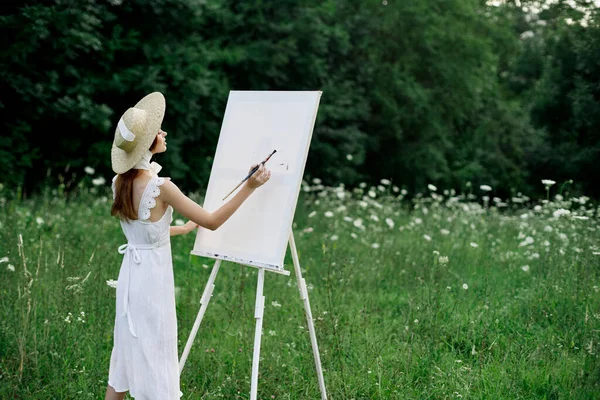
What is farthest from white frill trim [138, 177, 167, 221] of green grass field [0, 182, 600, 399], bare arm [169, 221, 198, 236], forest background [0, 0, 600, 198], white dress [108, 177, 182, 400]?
forest background [0, 0, 600, 198]

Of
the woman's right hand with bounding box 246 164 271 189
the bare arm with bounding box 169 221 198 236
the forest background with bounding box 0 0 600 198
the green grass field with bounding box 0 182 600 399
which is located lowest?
the green grass field with bounding box 0 182 600 399

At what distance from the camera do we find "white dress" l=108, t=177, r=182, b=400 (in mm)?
2697

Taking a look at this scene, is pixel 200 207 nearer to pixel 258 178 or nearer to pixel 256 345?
pixel 258 178

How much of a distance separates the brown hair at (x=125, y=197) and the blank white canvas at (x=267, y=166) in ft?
2.28

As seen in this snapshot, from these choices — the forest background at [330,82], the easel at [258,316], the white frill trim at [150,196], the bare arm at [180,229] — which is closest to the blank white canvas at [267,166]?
the easel at [258,316]

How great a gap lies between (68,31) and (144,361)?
25.5 ft

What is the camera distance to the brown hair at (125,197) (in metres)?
2.69

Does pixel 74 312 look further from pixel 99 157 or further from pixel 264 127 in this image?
pixel 99 157

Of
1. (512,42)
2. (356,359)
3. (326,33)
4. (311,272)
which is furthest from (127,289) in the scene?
(512,42)

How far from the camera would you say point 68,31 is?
9.22 metres

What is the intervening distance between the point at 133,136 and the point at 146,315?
78 cm

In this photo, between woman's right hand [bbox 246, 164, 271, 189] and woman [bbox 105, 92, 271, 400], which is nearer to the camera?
woman [bbox 105, 92, 271, 400]

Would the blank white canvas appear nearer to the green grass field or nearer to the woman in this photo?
the woman

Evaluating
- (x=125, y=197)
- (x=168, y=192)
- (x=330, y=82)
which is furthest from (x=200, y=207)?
(x=330, y=82)
